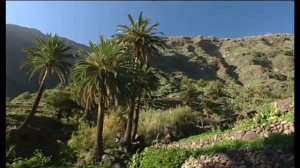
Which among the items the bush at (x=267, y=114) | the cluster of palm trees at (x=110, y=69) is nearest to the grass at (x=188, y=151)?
the bush at (x=267, y=114)

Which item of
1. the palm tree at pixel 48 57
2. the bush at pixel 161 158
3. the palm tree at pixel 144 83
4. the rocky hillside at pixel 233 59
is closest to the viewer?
the bush at pixel 161 158

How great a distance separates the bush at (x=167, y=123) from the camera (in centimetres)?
3892

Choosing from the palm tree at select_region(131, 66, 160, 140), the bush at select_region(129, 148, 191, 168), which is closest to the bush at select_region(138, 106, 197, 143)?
the palm tree at select_region(131, 66, 160, 140)

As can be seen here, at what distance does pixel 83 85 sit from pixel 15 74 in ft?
244

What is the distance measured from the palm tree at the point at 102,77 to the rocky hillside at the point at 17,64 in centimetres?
5518

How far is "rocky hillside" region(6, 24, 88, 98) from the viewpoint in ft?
312

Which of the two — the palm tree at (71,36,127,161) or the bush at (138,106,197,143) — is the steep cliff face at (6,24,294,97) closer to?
the bush at (138,106,197,143)

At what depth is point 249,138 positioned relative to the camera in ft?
77.9

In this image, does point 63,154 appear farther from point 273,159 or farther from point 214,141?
point 273,159

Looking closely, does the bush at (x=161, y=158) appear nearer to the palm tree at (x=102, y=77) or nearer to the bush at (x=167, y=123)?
the palm tree at (x=102, y=77)

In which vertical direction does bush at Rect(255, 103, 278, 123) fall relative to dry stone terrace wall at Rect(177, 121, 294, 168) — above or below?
above

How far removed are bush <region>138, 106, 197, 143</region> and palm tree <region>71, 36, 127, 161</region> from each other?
5.09 meters
